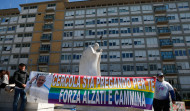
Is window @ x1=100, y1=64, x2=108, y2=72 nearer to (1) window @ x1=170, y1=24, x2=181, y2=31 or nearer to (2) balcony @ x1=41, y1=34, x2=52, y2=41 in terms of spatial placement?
(2) balcony @ x1=41, y1=34, x2=52, y2=41

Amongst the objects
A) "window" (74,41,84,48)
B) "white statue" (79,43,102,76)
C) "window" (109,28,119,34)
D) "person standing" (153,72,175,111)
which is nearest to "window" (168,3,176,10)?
"window" (109,28,119,34)

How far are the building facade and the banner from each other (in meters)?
27.4

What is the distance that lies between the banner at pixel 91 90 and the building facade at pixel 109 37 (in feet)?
90.0

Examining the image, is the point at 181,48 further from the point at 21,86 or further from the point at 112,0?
the point at 21,86

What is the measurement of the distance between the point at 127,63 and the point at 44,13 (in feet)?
84.4

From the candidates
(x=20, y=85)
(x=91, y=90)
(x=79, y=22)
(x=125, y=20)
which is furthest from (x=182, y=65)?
(x=20, y=85)

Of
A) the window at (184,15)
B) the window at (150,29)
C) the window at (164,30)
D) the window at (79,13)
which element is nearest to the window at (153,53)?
the window at (164,30)

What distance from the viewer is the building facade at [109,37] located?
3262 cm

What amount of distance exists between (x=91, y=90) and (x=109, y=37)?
31047mm

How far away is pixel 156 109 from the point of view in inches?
199

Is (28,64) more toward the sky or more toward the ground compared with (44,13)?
more toward the ground

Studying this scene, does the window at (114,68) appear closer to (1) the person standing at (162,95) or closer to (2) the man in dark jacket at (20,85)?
(1) the person standing at (162,95)

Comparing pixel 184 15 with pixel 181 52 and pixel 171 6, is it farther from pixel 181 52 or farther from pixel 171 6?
pixel 181 52

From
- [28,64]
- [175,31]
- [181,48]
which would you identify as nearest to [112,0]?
[175,31]
